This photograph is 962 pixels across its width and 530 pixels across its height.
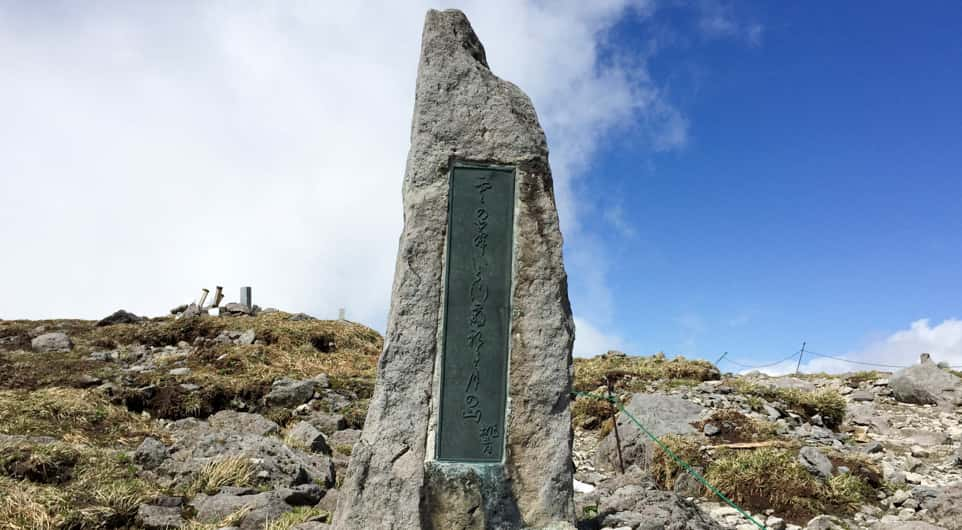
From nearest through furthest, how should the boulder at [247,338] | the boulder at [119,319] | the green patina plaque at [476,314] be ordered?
the green patina plaque at [476,314]
the boulder at [247,338]
the boulder at [119,319]

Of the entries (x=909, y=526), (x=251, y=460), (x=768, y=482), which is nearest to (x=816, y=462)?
(x=768, y=482)

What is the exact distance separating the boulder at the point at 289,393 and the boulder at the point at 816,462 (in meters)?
8.17

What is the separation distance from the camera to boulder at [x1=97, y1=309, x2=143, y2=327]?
1908cm

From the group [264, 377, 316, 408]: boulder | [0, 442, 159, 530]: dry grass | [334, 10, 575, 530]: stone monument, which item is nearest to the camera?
[334, 10, 575, 530]: stone monument

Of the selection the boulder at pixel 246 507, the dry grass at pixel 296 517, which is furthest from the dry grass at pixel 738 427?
the boulder at pixel 246 507

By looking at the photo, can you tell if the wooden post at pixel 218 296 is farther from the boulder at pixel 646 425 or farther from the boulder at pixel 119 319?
the boulder at pixel 646 425

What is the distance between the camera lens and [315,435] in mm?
9828

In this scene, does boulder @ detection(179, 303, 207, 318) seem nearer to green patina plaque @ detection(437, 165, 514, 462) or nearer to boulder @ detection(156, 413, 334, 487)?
boulder @ detection(156, 413, 334, 487)

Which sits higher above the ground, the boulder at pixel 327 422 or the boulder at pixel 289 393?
the boulder at pixel 289 393

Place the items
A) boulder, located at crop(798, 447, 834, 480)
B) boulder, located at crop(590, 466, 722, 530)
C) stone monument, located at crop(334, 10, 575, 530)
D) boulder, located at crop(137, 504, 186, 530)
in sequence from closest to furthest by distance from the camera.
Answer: stone monument, located at crop(334, 10, 575, 530) < boulder, located at crop(137, 504, 186, 530) < boulder, located at crop(590, 466, 722, 530) < boulder, located at crop(798, 447, 834, 480)

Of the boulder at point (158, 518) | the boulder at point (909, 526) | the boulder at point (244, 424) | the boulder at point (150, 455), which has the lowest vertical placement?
the boulder at point (158, 518)

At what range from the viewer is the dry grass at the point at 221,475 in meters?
7.26

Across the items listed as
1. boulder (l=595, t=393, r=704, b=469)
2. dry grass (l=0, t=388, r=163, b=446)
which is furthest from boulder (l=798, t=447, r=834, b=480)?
dry grass (l=0, t=388, r=163, b=446)

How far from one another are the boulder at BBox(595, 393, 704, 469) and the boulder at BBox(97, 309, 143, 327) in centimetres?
1402
